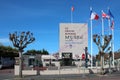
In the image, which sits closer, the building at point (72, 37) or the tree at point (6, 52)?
the building at point (72, 37)

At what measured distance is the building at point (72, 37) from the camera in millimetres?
64250

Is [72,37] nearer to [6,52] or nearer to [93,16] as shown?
[93,16]

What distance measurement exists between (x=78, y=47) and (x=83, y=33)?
3175 mm

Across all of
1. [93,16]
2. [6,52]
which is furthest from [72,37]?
[6,52]

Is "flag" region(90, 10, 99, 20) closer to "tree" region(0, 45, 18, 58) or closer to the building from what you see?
the building

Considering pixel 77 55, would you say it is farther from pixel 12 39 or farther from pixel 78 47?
pixel 12 39

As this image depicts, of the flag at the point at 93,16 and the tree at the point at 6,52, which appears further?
the tree at the point at 6,52

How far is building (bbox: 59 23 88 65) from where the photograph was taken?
6425 centimetres

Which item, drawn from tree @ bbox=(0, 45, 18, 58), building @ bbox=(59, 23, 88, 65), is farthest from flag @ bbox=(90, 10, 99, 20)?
tree @ bbox=(0, 45, 18, 58)

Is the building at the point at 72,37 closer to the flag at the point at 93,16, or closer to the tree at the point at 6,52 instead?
the flag at the point at 93,16

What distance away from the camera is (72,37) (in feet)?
211

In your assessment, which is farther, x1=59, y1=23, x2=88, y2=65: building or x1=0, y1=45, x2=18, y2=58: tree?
x1=0, y1=45, x2=18, y2=58: tree

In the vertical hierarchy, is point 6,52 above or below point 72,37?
below

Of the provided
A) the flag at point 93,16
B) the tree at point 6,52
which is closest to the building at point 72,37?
the flag at point 93,16
